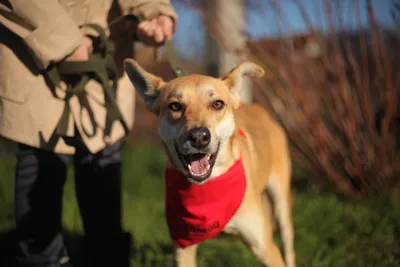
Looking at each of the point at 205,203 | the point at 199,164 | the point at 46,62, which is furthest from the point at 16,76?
the point at 205,203

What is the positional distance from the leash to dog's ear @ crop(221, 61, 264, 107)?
0.35 meters

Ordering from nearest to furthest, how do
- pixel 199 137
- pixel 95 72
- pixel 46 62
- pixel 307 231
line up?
pixel 199 137, pixel 46 62, pixel 95 72, pixel 307 231

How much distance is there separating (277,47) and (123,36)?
2256mm

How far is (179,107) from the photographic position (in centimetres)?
230

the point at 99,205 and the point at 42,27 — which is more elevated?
the point at 42,27

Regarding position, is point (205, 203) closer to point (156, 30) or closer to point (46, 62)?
point (156, 30)

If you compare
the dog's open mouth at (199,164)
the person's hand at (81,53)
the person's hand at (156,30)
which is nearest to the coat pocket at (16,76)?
the person's hand at (81,53)

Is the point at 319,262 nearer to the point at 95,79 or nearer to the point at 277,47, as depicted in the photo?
the point at 95,79

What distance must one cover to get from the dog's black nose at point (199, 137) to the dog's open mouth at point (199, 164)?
0.46 ft

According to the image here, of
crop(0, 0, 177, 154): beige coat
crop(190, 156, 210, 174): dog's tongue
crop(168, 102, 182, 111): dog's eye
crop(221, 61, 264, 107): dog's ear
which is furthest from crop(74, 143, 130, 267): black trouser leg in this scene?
crop(221, 61, 264, 107): dog's ear

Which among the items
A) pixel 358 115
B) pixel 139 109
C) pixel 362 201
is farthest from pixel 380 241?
pixel 139 109

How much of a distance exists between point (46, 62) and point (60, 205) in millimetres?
890

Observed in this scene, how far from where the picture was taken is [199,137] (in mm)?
2016

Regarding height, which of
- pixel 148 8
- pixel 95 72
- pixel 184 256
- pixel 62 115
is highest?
pixel 148 8
